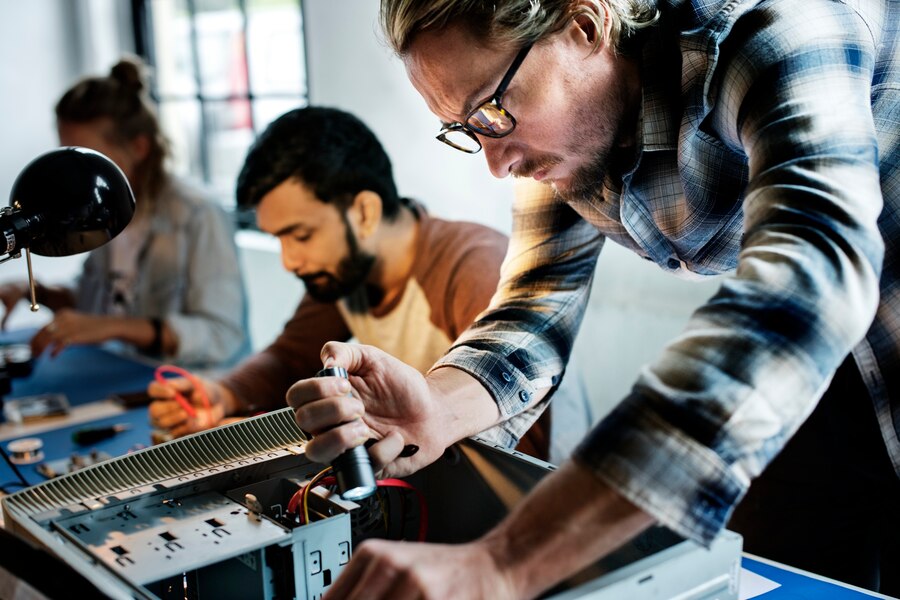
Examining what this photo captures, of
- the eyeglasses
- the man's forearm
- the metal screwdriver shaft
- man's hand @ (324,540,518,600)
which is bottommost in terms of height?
the metal screwdriver shaft

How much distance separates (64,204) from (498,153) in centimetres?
44

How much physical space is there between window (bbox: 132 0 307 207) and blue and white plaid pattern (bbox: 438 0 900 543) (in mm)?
2260

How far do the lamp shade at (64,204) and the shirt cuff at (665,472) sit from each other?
58 cm

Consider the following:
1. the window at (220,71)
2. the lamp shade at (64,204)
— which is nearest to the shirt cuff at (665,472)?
the lamp shade at (64,204)

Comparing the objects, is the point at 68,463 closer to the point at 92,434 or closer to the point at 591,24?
the point at 92,434

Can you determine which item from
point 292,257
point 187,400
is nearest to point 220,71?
point 292,257

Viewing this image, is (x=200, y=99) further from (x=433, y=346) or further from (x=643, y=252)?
(x=643, y=252)

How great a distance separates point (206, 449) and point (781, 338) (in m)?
0.56

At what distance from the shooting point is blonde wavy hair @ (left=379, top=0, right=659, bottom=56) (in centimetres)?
83

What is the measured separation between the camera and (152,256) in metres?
2.40

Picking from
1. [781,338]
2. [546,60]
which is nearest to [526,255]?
[546,60]

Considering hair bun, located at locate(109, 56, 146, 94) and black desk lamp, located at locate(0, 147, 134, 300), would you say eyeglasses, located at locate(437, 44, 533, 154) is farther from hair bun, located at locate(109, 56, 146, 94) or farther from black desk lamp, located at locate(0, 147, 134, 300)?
hair bun, located at locate(109, 56, 146, 94)

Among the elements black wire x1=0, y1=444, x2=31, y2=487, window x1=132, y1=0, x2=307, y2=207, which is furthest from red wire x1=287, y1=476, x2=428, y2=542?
window x1=132, y1=0, x2=307, y2=207

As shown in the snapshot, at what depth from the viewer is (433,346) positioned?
5.36 ft
